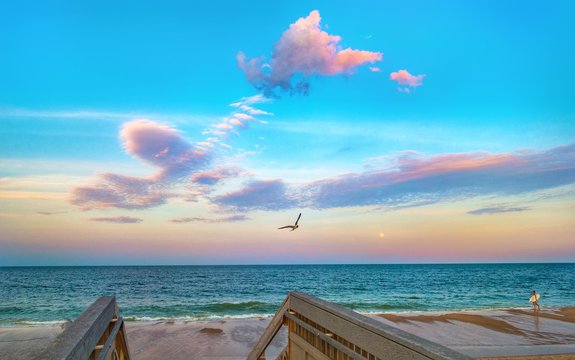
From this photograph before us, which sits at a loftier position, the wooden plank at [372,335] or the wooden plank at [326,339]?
the wooden plank at [372,335]

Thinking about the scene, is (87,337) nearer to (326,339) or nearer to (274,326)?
(326,339)

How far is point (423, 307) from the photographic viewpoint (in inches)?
1232

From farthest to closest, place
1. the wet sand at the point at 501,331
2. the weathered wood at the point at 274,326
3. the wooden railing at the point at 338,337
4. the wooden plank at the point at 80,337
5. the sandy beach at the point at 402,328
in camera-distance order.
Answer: the sandy beach at the point at 402,328 < the wet sand at the point at 501,331 < the weathered wood at the point at 274,326 < the wooden railing at the point at 338,337 < the wooden plank at the point at 80,337

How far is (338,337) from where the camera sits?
340 cm

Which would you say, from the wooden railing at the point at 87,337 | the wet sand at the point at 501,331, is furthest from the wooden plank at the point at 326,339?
the wet sand at the point at 501,331

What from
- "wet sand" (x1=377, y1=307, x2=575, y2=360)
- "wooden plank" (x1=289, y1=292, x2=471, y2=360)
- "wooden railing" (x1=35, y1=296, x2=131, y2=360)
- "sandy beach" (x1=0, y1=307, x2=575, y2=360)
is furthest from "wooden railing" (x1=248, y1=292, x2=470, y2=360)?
"wet sand" (x1=377, y1=307, x2=575, y2=360)

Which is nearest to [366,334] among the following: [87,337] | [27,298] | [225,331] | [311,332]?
[311,332]

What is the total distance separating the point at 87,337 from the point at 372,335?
1914 millimetres

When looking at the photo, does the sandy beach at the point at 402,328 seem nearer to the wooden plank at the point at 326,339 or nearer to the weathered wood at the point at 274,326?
the weathered wood at the point at 274,326

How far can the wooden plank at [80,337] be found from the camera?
1.91 meters

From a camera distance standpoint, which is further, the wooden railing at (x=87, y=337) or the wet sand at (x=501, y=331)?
the wet sand at (x=501, y=331)

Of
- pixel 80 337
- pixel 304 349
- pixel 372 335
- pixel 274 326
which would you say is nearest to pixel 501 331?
pixel 274 326

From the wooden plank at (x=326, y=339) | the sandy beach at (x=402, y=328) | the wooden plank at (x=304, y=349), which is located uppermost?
the wooden plank at (x=326, y=339)

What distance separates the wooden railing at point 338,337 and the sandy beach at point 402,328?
856cm
